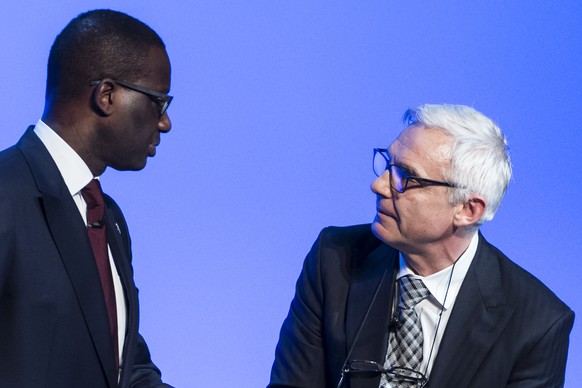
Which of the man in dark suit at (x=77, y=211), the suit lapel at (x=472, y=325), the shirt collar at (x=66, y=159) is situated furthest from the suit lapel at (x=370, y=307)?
the shirt collar at (x=66, y=159)

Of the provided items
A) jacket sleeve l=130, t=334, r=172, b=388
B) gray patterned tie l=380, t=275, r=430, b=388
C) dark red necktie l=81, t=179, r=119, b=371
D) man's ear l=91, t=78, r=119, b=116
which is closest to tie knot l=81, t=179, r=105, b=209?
dark red necktie l=81, t=179, r=119, b=371

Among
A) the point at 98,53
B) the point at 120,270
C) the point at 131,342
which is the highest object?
the point at 98,53

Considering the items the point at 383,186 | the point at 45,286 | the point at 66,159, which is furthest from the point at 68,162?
the point at 383,186

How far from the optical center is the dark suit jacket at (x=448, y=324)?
2441 mm

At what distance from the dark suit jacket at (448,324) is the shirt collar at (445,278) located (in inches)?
0.8

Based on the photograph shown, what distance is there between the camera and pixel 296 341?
99.5 inches

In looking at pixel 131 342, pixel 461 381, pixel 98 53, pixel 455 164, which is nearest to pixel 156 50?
pixel 98 53

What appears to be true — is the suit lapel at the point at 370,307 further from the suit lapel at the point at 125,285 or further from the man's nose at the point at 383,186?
the suit lapel at the point at 125,285

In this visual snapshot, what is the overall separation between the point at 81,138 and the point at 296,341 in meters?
0.85

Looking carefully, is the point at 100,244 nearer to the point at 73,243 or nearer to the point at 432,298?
the point at 73,243

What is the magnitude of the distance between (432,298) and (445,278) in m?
0.06

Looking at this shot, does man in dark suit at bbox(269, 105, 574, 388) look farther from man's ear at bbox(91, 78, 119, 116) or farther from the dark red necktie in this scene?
man's ear at bbox(91, 78, 119, 116)

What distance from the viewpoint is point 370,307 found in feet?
8.16

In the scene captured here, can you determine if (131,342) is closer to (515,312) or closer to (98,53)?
(98,53)
